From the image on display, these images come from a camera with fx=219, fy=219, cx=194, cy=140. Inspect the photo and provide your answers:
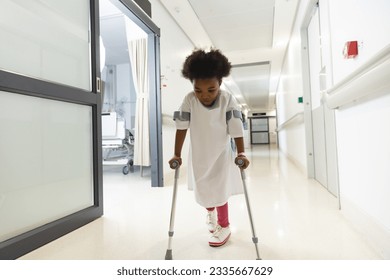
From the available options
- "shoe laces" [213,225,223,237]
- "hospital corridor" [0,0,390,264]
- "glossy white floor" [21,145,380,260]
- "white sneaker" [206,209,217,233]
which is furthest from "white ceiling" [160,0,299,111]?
"shoe laces" [213,225,223,237]

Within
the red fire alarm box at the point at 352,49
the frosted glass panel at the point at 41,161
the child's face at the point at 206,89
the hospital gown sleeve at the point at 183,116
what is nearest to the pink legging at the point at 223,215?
the hospital gown sleeve at the point at 183,116

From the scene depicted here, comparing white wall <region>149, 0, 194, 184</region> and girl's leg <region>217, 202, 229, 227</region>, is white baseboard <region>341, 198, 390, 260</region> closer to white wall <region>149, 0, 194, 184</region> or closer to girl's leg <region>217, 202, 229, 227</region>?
girl's leg <region>217, 202, 229, 227</region>

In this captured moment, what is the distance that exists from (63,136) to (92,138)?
27cm

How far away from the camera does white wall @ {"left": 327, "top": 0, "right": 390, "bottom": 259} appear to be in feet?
3.50

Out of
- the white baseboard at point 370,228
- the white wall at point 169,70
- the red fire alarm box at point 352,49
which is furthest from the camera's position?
the white wall at point 169,70

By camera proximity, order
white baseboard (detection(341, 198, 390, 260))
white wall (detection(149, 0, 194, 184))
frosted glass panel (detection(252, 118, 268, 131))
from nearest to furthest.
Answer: white baseboard (detection(341, 198, 390, 260))
white wall (detection(149, 0, 194, 184))
frosted glass panel (detection(252, 118, 268, 131))

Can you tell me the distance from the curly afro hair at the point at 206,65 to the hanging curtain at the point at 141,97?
7.20 ft

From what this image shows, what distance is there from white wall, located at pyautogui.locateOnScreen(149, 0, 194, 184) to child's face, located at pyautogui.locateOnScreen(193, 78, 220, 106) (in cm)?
202

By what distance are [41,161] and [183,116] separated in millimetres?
965

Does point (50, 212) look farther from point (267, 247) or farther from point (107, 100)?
point (107, 100)

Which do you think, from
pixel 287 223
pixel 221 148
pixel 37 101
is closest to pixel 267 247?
pixel 287 223

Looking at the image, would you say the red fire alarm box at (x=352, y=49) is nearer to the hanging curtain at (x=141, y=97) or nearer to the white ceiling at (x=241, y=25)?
the white ceiling at (x=241, y=25)

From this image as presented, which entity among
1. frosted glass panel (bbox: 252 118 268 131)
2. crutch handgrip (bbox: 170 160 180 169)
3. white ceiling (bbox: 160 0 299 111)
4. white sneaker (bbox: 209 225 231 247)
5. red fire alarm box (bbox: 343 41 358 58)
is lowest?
white sneaker (bbox: 209 225 231 247)

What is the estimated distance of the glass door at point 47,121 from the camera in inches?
47.8
